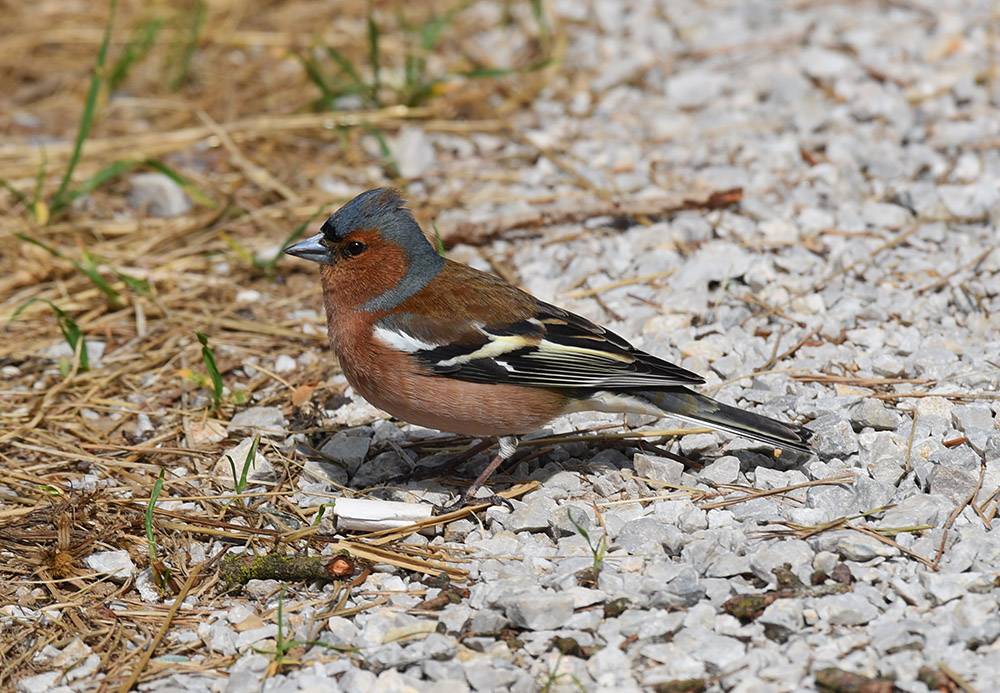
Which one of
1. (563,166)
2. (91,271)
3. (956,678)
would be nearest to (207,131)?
(91,271)

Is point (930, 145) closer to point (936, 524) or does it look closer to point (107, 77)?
point (936, 524)

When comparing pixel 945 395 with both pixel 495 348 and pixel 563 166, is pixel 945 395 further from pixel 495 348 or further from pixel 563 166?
pixel 563 166

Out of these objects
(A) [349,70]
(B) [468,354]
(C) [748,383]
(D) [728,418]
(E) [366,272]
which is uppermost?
(A) [349,70]

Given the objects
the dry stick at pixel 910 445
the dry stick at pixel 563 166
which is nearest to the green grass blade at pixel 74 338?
the dry stick at pixel 563 166

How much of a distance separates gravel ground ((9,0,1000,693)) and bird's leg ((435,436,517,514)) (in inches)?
3.2

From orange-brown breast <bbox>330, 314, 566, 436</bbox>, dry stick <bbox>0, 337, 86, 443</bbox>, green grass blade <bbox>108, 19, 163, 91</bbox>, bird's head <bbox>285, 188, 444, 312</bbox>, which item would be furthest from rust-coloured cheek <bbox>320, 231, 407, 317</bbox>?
green grass blade <bbox>108, 19, 163, 91</bbox>

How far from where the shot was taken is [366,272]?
14.1 feet

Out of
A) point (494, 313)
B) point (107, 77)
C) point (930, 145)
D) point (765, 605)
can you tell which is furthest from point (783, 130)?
point (107, 77)

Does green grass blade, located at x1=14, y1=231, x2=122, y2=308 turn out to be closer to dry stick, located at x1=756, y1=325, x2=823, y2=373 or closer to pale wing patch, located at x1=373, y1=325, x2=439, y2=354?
pale wing patch, located at x1=373, y1=325, x2=439, y2=354

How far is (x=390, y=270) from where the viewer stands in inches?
170

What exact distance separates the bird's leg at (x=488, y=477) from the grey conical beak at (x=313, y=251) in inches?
38.6

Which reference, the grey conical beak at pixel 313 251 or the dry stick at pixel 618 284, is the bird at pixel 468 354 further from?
the dry stick at pixel 618 284

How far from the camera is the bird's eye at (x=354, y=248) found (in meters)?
4.32

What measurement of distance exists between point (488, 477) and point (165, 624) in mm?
1296
